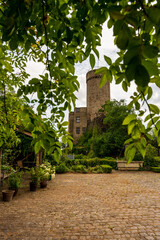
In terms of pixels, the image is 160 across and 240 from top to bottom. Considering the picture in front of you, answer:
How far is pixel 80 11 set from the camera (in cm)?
93

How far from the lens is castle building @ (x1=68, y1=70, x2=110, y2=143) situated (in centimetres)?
3119

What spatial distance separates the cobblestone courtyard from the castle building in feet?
79.0

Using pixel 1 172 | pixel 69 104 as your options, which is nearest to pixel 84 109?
pixel 1 172

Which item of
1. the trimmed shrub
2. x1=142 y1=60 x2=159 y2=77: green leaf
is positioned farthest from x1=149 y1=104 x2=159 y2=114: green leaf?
the trimmed shrub

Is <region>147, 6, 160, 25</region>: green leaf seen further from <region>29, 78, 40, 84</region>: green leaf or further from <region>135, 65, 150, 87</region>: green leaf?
<region>29, 78, 40, 84</region>: green leaf

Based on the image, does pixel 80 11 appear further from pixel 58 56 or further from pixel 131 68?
pixel 131 68

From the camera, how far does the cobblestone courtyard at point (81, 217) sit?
143 inches

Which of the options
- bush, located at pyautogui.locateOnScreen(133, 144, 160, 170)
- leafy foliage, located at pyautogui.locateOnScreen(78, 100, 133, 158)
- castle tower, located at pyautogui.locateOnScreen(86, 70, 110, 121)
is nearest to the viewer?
bush, located at pyautogui.locateOnScreen(133, 144, 160, 170)

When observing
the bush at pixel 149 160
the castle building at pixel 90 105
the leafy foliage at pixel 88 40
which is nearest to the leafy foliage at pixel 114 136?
the bush at pixel 149 160

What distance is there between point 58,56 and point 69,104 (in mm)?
418

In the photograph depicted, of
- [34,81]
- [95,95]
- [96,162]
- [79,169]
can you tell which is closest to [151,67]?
[34,81]

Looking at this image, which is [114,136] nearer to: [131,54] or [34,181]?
[34,181]

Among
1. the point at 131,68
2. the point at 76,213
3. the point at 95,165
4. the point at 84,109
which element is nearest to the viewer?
the point at 131,68

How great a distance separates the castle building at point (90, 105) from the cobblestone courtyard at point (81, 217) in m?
24.1
